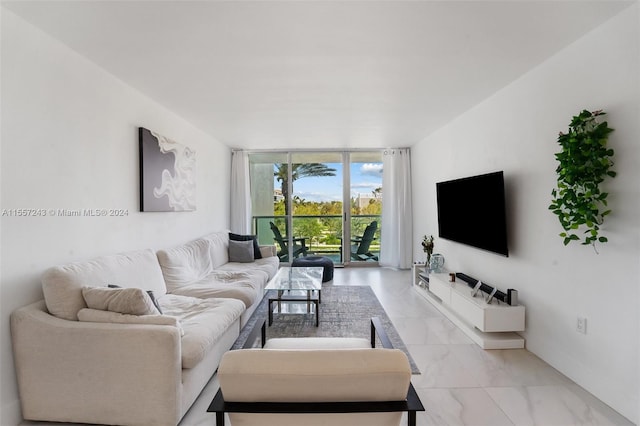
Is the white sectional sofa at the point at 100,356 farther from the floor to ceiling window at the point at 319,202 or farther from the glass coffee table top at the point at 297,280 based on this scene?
the floor to ceiling window at the point at 319,202

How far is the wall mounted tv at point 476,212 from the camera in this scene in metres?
2.95

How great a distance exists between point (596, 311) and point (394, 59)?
2306mm

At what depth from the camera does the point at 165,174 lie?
3.48m

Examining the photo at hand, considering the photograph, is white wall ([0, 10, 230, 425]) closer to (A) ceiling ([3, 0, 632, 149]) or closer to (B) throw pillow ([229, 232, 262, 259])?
(A) ceiling ([3, 0, 632, 149])

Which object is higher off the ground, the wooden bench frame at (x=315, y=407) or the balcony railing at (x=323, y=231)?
the balcony railing at (x=323, y=231)

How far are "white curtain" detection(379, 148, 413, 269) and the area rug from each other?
6.37ft

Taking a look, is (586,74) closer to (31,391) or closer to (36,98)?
(36,98)

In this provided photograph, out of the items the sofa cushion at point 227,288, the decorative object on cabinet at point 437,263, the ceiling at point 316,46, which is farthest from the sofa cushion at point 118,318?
the decorative object on cabinet at point 437,263

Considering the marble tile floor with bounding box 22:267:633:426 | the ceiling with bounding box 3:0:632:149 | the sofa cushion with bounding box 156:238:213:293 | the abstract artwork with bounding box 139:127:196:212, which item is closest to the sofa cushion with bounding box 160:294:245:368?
the sofa cushion with bounding box 156:238:213:293

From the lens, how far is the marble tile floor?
186 cm

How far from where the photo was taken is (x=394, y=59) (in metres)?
2.36

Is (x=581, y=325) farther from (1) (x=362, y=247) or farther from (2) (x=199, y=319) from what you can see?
(1) (x=362, y=247)

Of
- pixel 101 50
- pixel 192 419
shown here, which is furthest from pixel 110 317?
pixel 101 50

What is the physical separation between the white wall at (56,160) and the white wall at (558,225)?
12.0ft
